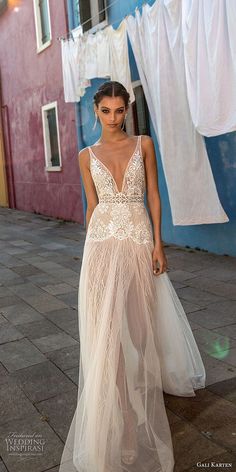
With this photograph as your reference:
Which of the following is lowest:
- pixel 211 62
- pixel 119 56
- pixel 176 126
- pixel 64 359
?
pixel 64 359

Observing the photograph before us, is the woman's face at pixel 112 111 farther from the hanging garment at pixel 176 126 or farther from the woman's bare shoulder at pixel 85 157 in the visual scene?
the hanging garment at pixel 176 126

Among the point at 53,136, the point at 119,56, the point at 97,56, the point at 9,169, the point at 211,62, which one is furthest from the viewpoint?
the point at 9,169

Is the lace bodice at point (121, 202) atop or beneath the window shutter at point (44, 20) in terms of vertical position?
beneath

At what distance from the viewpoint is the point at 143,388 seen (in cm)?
240

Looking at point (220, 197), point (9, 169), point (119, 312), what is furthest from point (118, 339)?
point (9, 169)

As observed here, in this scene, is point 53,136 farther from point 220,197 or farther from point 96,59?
point 220,197

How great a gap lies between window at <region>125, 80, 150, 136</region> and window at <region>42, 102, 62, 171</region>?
4.28m

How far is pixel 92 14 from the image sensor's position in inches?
365

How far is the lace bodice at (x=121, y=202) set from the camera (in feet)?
7.77

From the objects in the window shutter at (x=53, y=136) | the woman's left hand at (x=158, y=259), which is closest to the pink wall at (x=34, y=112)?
the window shutter at (x=53, y=136)

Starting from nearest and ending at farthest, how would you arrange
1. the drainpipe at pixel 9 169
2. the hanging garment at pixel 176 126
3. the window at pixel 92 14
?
the hanging garment at pixel 176 126 → the window at pixel 92 14 → the drainpipe at pixel 9 169

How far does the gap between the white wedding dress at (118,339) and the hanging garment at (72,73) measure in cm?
688

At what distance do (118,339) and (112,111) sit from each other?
1137 mm

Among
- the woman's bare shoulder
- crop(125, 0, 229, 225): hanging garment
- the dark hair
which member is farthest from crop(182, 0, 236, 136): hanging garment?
the woman's bare shoulder
